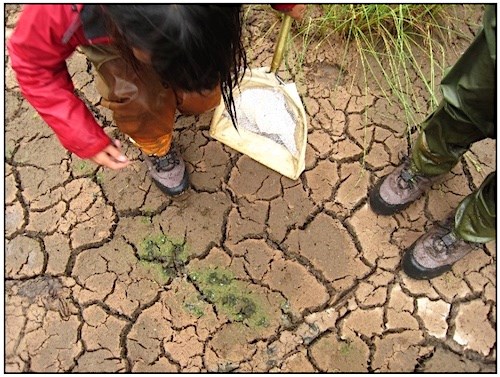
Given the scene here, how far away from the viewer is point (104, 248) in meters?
2.25

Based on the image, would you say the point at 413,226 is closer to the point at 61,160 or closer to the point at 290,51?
the point at 290,51

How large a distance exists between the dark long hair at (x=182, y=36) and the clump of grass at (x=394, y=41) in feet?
3.93

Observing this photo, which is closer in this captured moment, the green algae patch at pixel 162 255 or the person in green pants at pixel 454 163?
the person in green pants at pixel 454 163

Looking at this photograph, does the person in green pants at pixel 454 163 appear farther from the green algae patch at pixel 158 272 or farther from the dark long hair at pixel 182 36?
the green algae patch at pixel 158 272

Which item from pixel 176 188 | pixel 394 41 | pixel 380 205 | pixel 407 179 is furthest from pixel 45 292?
pixel 394 41

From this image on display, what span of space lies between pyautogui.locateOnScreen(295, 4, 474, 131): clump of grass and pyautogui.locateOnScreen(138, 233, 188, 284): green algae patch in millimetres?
1013

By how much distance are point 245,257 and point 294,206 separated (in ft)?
0.98

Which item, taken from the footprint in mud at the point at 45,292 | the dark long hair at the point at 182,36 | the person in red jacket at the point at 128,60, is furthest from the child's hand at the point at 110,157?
the footprint in mud at the point at 45,292

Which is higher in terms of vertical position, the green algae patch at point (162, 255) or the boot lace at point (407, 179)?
the boot lace at point (407, 179)

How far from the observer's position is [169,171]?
2.24m

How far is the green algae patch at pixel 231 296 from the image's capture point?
216 cm

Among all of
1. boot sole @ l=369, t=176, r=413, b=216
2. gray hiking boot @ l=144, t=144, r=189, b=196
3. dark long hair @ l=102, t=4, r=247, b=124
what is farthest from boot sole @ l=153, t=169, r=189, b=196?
dark long hair @ l=102, t=4, r=247, b=124

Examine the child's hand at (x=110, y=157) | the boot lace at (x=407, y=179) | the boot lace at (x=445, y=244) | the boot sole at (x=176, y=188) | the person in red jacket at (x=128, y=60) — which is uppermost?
the person in red jacket at (x=128, y=60)

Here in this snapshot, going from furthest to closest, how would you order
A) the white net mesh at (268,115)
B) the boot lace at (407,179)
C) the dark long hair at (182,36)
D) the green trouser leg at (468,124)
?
the white net mesh at (268,115)
the boot lace at (407,179)
the green trouser leg at (468,124)
the dark long hair at (182,36)
